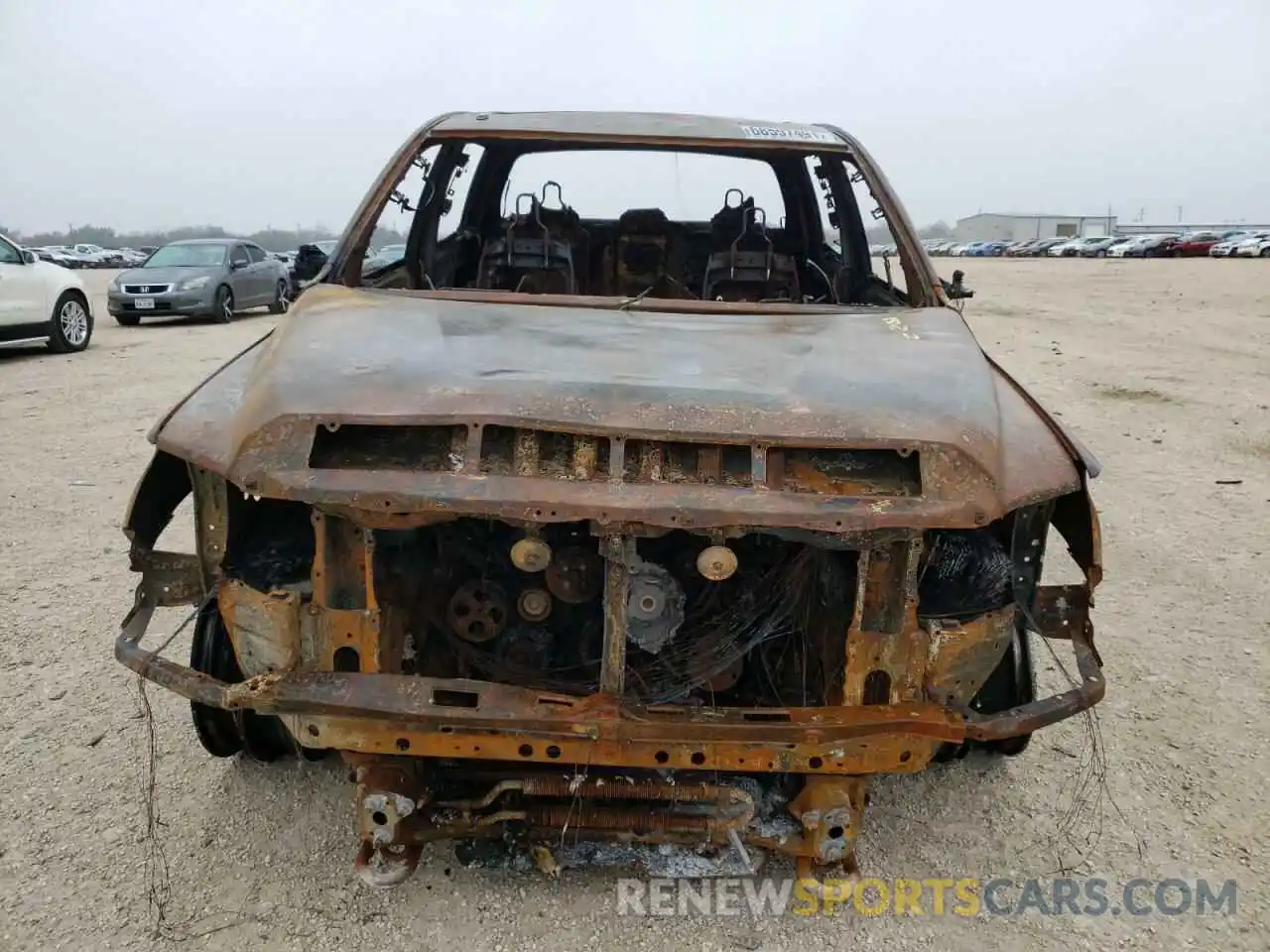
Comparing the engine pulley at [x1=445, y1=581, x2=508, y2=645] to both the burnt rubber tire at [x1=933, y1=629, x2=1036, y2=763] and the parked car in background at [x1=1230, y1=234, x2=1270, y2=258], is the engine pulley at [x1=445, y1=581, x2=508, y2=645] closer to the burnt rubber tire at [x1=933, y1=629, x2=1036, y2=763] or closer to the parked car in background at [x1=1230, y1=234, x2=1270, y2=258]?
the burnt rubber tire at [x1=933, y1=629, x2=1036, y2=763]

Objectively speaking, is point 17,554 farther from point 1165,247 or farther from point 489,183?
point 1165,247

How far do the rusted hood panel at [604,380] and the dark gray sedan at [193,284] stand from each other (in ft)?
42.5

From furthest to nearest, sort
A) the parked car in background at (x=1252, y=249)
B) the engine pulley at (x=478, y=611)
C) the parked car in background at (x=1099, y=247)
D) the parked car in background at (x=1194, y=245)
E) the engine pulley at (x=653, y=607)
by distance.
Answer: the parked car in background at (x=1099, y=247)
the parked car in background at (x=1194, y=245)
the parked car in background at (x=1252, y=249)
the engine pulley at (x=478, y=611)
the engine pulley at (x=653, y=607)

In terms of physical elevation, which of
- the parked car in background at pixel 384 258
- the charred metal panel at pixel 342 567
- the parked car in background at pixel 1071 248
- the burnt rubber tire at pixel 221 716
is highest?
the parked car in background at pixel 384 258

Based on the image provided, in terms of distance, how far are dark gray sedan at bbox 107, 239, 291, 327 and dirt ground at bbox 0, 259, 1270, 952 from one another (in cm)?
986

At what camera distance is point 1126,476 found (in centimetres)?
610

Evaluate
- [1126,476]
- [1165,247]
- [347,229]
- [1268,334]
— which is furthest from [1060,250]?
[347,229]

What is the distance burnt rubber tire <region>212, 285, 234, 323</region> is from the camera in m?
14.6

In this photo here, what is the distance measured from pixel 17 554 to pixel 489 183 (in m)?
2.80

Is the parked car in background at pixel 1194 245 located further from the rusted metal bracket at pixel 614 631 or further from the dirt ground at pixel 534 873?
the rusted metal bracket at pixel 614 631

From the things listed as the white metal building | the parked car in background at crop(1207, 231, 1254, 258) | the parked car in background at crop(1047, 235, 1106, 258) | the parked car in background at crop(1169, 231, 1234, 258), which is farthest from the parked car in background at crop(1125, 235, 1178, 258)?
the white metal building

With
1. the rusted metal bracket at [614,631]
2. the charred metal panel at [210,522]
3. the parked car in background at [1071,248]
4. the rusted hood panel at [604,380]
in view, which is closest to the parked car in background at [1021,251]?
the parked car in background at [1071,248]

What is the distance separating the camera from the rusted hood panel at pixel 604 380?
2107 mm

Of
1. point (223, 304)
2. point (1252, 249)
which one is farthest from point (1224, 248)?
point (223, 304)
